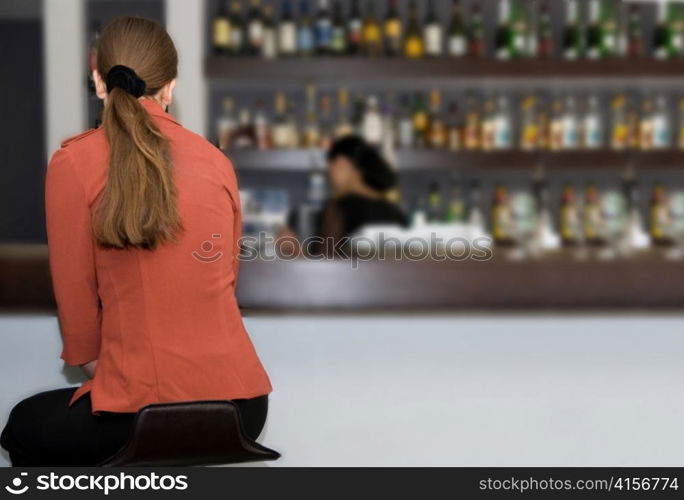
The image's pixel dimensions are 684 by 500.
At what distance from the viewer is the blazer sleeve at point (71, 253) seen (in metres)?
0.89

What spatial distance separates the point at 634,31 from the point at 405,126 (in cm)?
91

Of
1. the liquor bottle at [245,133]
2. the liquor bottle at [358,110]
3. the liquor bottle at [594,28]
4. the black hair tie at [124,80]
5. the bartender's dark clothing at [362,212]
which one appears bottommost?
the bartender's dark clothing at [362,212]

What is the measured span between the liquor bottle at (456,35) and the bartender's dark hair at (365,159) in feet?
1.53

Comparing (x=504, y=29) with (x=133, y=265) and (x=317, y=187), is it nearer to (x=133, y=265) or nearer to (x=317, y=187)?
A: (x=317, y=187)

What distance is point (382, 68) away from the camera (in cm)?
270

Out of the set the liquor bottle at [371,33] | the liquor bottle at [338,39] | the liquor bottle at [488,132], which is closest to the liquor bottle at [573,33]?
the liquor bottle at [488,132]

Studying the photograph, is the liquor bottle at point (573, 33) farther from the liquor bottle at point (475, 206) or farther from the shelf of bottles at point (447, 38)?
the liquor bottle at point (475, 206)

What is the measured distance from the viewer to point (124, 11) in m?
2.86

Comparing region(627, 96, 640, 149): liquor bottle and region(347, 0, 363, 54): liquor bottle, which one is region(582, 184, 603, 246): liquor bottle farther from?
region(347, 0, 363, 54): liquor bottle

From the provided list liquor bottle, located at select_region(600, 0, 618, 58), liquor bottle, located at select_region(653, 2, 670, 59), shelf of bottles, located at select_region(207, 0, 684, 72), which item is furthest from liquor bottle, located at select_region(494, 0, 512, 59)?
liquor bottle, located at select_region(653, 2, 670, 59)

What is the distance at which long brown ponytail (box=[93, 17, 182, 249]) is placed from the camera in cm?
85

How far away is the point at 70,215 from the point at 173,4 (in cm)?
201

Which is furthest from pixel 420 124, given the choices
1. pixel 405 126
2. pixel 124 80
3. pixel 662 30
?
pixel 124 80

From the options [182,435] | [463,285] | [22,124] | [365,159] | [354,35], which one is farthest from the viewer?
[22,124]
